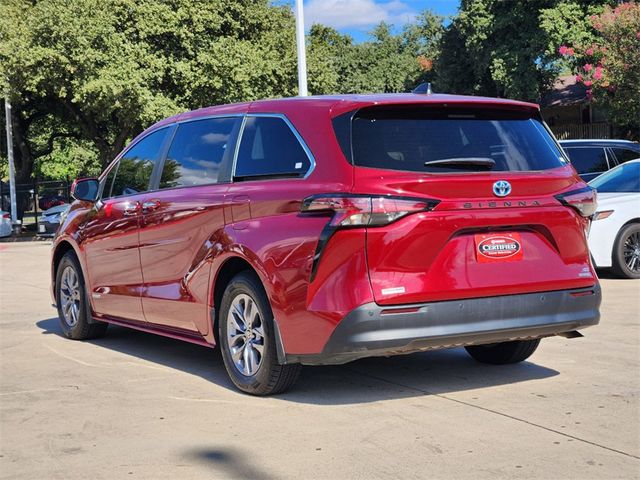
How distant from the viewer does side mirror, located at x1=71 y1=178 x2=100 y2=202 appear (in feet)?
26.9

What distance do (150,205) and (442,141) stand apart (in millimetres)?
2642

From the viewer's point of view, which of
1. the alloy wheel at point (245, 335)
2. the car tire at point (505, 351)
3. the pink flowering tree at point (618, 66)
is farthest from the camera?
the pink flowering tree at point (618, 66)

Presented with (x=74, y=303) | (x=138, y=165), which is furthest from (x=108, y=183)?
(x=74, y=303)

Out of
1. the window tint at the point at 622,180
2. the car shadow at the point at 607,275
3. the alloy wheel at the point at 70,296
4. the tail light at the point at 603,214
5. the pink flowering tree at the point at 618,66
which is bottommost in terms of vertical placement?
the car shadow at the point at 607,275

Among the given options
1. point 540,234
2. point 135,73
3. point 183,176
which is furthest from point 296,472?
point 135,73

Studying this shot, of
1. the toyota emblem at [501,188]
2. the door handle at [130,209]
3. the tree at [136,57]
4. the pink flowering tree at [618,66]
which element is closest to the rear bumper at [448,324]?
the toyota emblem at [501,188]

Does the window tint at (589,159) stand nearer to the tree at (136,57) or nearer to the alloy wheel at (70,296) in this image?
the alloy wheel at (70,296)

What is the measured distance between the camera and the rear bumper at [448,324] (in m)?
5.20

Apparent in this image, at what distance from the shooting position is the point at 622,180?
497 inches

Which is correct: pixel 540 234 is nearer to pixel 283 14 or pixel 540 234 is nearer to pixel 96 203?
pixel 96 203

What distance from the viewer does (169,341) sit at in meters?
8.52

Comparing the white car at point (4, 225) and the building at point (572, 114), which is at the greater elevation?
the building at point (572, 114)

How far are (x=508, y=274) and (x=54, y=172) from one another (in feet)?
241

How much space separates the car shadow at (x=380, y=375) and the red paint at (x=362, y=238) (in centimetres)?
65
